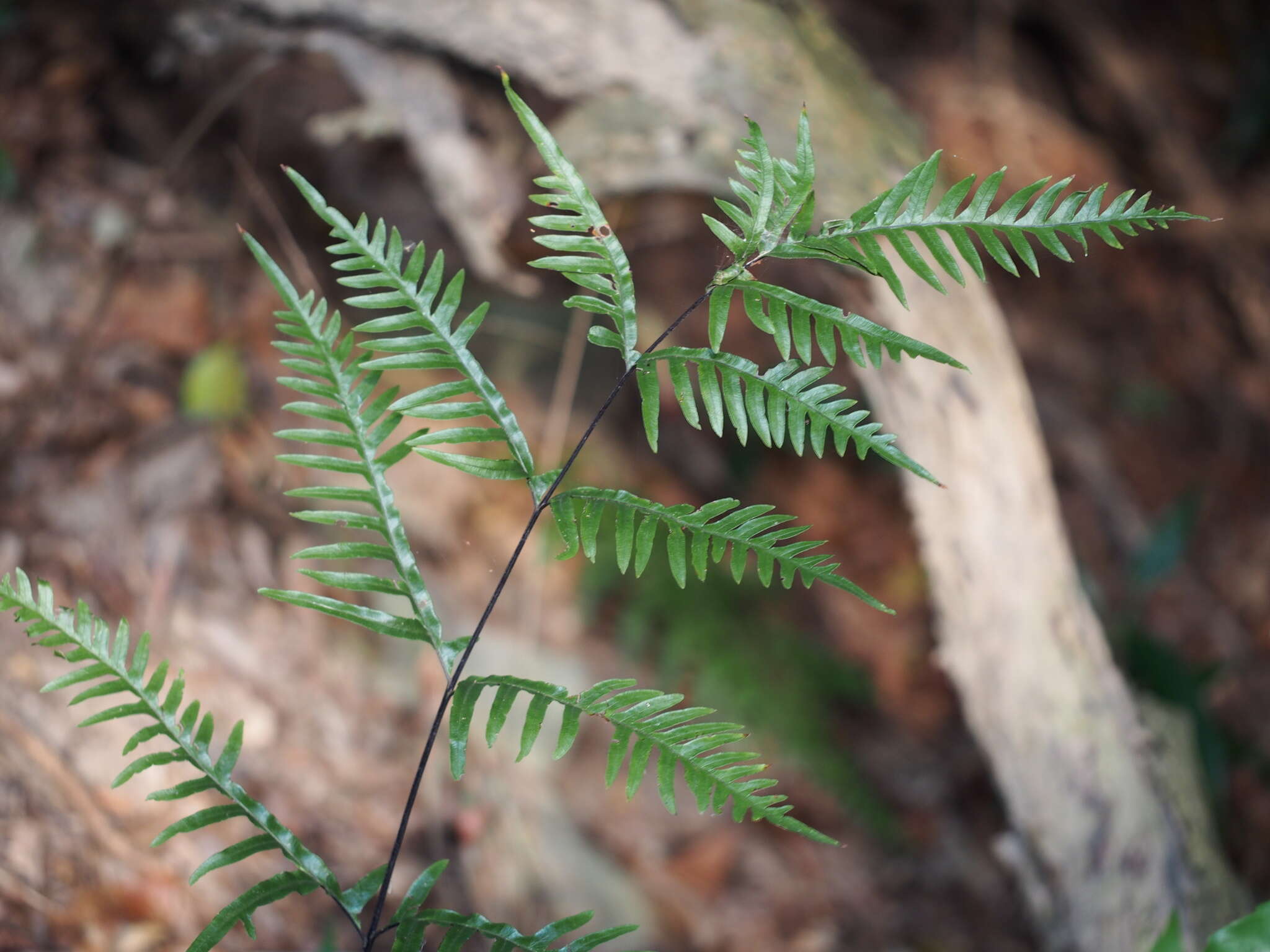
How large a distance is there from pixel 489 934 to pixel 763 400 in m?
0.51

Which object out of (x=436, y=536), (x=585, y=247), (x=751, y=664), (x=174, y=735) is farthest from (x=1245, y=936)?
(x=436, y=536)

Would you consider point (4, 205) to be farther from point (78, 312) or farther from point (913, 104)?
point (913, 104)

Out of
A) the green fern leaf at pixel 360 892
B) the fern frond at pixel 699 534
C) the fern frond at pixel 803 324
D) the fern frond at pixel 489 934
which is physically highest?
the fern frond at pixel 803 324

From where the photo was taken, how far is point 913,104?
3865 mm

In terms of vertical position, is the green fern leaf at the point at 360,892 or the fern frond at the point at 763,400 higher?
the fern frond at the point at 763,400

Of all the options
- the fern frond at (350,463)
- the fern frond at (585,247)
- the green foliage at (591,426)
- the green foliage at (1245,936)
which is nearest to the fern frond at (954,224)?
the green foliage at (591,426)

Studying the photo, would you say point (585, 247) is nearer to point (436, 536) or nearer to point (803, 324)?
point (803, 324)

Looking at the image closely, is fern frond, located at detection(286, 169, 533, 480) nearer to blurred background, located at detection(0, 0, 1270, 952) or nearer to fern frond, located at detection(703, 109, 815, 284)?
fern frond, located at detection(703, 109, 815, 284)

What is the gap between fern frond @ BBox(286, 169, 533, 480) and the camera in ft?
2.27

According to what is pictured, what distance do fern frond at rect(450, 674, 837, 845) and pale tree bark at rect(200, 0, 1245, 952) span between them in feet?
3.29

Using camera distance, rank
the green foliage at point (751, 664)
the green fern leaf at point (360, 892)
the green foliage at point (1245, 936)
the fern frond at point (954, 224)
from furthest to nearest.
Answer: the green foliage at point (751, 664) < the green foliage at point (1245, 936) < the green fern leaf at point (360, 892) < the fern frond at point (954, 224)

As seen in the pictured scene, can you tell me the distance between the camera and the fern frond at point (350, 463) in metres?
0.71

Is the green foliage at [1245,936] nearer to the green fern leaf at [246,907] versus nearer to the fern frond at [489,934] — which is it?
the fern frond at [489,934]

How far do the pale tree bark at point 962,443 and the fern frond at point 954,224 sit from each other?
0.85 m
